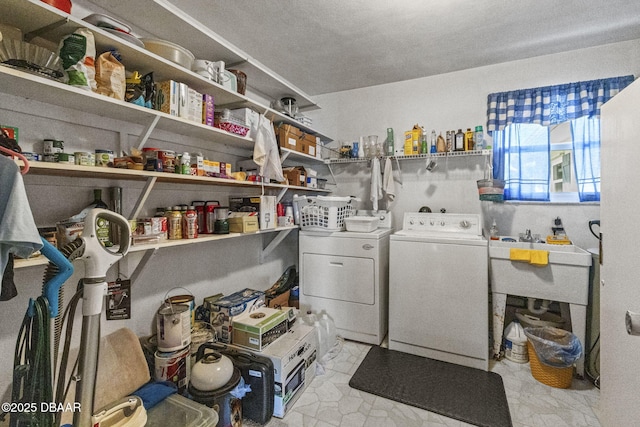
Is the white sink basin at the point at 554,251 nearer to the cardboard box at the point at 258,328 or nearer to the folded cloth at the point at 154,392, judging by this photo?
the cardboard box at the point at 258,328

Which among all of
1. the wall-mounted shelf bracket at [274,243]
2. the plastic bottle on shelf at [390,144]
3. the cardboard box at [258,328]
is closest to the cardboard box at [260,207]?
the wall-mounted shelf bracket at [274,243]

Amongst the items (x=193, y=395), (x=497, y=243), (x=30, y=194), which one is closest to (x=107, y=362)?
(x=193, y=395)

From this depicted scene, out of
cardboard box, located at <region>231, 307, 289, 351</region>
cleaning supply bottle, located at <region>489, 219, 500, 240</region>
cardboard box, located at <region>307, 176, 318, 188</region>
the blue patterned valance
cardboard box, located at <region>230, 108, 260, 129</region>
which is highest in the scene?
the blue patterned valance

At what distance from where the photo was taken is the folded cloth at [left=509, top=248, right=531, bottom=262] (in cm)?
209

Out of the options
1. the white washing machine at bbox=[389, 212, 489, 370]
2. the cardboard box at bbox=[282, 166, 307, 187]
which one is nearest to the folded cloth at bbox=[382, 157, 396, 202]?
the white washing machine at bbox=[389, 212, 489, 370]

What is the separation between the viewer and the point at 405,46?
231 cm

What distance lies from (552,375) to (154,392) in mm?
2506

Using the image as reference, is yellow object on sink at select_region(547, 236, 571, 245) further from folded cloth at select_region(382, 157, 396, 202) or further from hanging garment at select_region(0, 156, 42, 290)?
hanging garment at select_region(0, 156, 42, 290)

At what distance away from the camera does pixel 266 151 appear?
2.18m

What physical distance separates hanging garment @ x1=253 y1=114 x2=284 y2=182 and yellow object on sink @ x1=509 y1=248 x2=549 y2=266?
1.94 metres

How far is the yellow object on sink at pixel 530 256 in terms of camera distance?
6.68ft

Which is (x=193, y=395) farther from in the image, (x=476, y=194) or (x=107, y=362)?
(x=476, y=194)

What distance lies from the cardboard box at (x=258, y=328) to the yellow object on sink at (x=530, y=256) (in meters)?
1.80

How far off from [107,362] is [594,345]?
3.15 meters
